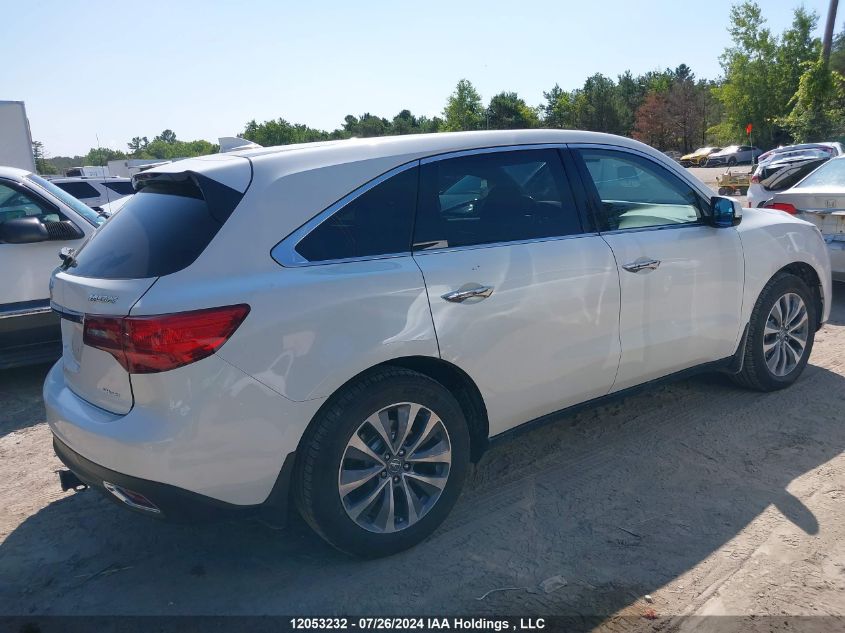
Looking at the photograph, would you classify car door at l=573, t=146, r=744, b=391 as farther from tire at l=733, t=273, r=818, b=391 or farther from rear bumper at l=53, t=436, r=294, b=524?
rear bumper at l=53, t=436, r=294, b=524

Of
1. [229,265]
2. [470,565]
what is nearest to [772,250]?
[470,565]

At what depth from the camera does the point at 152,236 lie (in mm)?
2830

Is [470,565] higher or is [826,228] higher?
[826,228]

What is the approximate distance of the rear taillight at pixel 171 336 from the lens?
8.21ft

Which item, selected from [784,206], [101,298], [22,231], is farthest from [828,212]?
[22,231]

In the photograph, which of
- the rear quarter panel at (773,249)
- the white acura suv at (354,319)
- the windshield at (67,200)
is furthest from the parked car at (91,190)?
the rear quarter panel at (773,249)

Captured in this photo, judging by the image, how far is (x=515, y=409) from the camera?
3.40m

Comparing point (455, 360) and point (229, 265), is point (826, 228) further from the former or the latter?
point (229, 265)

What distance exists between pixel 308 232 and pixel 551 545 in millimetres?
1758

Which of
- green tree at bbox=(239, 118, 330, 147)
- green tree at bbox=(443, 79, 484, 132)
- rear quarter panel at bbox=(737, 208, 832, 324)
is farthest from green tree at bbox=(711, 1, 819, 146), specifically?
rear quarter panel at bbox=(737, 208, 832, 324)

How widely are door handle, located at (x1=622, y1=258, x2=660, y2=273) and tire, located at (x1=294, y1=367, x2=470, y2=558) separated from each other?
1257 millimetres

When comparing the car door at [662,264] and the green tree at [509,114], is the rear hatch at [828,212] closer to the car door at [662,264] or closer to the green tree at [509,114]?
the car door at [662,264]

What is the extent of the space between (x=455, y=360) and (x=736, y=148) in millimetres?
55328

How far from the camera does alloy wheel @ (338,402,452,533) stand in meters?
2.91
